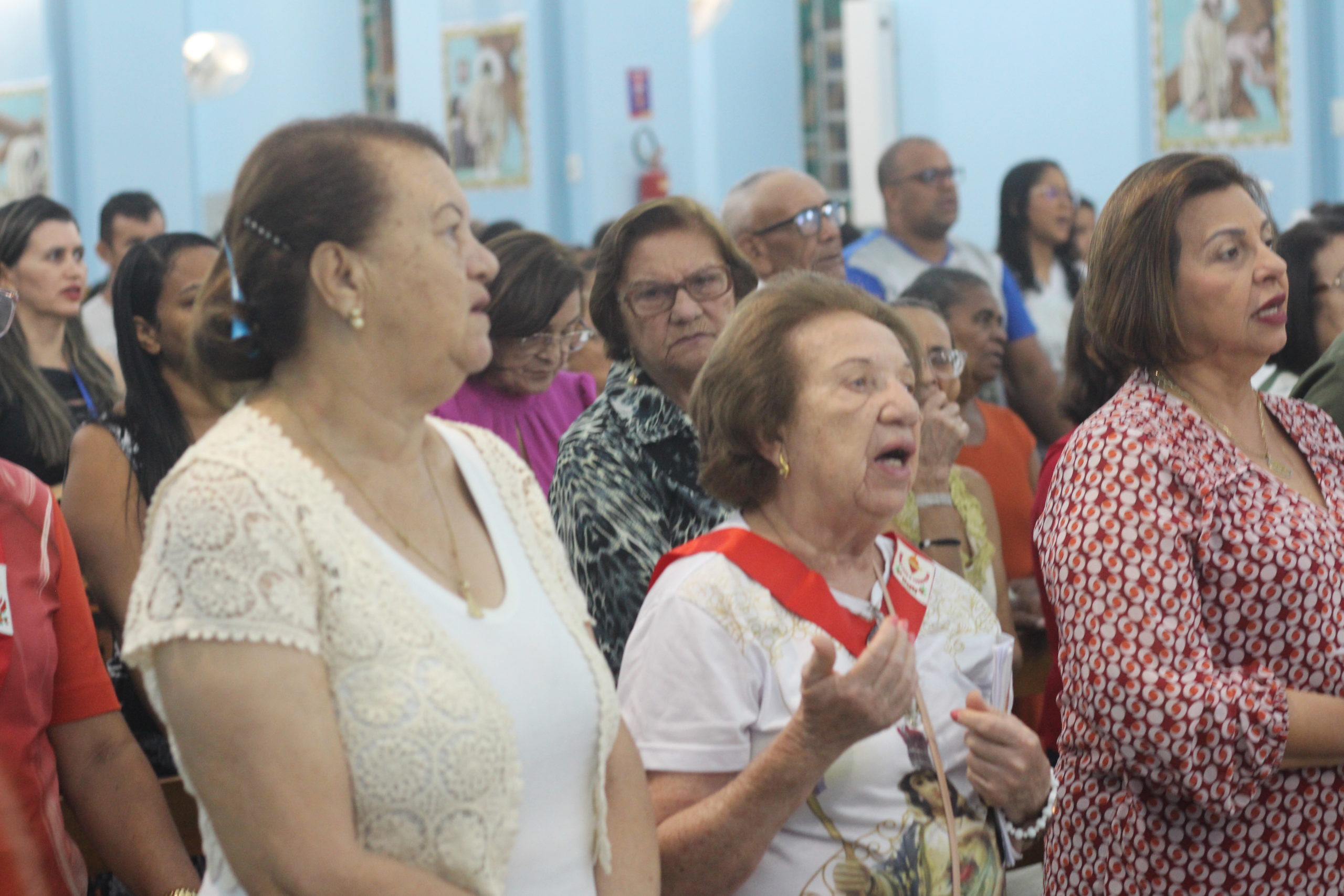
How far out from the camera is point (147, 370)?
118 inches

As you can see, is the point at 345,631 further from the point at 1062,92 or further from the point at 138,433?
the point at 1062,92

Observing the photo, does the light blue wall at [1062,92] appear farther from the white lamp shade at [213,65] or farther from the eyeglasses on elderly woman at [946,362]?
the eyeglasses on elderly woman at [946,362]

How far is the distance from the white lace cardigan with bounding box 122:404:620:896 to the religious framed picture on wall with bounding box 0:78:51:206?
7408 millimetres

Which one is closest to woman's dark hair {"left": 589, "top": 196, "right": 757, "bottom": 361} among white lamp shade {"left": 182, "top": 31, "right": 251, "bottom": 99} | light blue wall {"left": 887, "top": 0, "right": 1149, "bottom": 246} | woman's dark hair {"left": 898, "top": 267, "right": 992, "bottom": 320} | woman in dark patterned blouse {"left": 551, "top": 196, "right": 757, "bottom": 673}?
woman in dark patterned blouse {"left": 551, "top": 196, "right": 757, "bottom": 673}

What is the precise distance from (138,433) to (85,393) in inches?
82.3

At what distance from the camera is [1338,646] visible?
2092mm

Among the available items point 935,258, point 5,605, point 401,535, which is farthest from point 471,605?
point 935,258

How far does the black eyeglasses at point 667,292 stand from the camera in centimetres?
275

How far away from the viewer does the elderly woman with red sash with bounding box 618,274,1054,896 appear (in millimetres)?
1843

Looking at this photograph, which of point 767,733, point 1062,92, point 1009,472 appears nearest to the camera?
point 767,733

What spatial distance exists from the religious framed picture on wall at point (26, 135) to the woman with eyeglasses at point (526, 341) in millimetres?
5523

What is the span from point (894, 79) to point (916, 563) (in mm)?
9788

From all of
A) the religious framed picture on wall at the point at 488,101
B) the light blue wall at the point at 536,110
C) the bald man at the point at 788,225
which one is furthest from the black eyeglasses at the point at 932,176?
the religious framed picture on wall at the point at 488,101

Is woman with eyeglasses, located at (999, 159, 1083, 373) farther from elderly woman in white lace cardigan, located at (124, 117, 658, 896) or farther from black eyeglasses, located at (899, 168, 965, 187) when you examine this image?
elderly woman in white lace cardigan, located at (124, 117, 658, 896)
